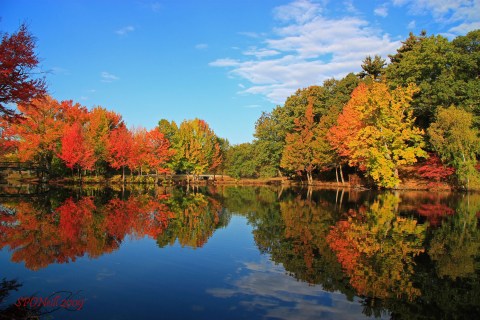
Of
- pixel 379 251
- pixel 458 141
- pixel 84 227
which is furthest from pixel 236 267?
pixel 458 141

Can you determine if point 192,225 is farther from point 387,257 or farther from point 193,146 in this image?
point 193,146

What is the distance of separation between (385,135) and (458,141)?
683 cm

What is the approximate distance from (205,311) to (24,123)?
150 ft

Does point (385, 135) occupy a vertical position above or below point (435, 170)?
above

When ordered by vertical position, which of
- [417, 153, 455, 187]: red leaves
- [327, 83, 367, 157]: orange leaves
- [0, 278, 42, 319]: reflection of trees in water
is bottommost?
[0, 278, 42, 319]: reflection of trees in water

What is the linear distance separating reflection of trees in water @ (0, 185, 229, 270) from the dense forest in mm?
9902

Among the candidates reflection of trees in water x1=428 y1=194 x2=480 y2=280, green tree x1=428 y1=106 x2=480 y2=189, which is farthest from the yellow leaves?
reflection of trees in water x1=428 y1=194 x2=480 y2=280

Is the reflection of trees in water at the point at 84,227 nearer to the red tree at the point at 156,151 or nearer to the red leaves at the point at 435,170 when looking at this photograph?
the red leaves at the point at 435,170

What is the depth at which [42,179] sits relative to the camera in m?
46.2

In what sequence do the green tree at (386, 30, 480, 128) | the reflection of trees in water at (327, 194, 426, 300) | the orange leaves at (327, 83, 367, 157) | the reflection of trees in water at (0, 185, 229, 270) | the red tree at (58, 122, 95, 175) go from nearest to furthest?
the reflection of trees in water at (327, 194, 426, 300) → the reflection of trees in water at (0, 185, 229, 270) → the green tree at (386, 30, 480, 128) → the orange leaves at (327, 83, 367, 157) → the red tree at (58, 122, 95, 175)

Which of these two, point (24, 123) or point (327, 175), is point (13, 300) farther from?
point (327, 175)

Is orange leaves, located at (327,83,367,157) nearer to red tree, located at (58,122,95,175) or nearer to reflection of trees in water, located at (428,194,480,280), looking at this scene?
reflection of trees in water, located at (428,194,480,280)

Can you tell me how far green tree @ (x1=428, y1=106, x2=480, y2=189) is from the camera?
115ft

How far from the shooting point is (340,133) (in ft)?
138
